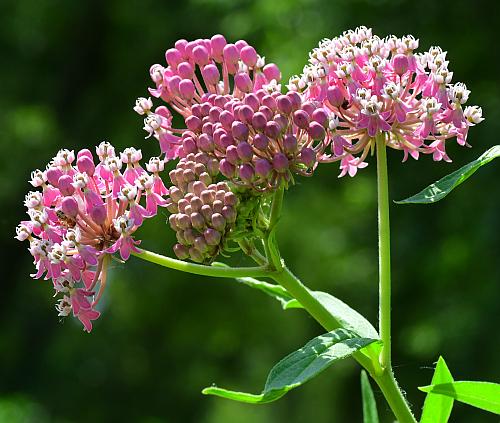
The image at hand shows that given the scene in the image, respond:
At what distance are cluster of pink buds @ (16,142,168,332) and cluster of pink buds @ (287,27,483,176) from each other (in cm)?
47

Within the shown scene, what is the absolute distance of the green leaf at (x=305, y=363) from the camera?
A: 1931 mm

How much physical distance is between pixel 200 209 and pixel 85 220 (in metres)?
0.29

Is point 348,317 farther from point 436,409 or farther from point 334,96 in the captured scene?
point 334,96

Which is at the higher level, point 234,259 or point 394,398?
point 234,259

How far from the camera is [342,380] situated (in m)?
13.2

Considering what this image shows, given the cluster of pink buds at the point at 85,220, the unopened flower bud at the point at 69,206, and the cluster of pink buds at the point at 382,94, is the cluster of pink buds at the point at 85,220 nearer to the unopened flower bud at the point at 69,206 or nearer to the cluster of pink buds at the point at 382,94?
the unopened flower bud at the point at 69,206

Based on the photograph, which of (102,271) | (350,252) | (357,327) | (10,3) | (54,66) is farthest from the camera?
(54,66)

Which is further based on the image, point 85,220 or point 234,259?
point 234,259

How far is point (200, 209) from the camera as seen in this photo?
2266 millimetres

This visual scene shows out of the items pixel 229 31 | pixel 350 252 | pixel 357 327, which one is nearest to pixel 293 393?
pixel 350 252

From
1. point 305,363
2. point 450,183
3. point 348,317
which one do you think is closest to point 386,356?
point 348,317

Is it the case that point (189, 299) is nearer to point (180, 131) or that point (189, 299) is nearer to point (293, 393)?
point (293, 393)

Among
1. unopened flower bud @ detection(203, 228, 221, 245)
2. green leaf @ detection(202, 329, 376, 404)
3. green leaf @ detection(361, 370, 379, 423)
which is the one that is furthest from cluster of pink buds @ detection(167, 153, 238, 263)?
green leaf @ detection(361, 370, 379, 423)

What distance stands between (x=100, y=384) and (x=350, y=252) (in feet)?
14.5
